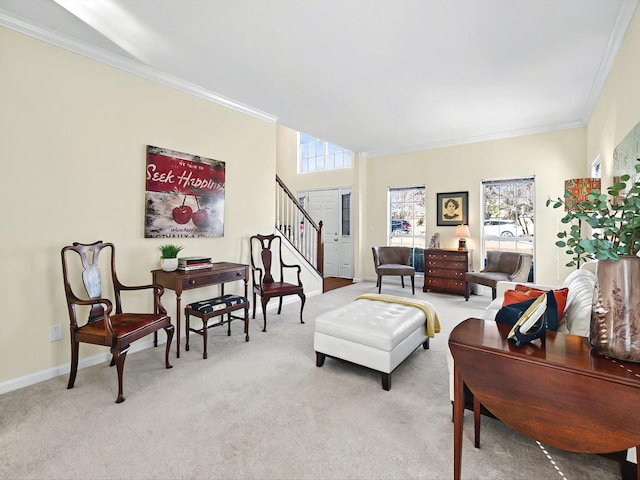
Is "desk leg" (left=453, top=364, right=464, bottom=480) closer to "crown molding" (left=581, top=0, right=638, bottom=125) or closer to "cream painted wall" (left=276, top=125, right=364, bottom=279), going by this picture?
"crown molding" (left=581, top=0, right=638, bottom=125)

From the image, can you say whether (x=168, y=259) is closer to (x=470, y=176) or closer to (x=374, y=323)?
(x=374, y=323)

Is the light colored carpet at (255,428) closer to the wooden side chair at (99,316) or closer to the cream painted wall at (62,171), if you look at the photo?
the wooden side chair at (99,316)

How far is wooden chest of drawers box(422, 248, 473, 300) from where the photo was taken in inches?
210

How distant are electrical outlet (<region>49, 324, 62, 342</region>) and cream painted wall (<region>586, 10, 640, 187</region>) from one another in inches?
182

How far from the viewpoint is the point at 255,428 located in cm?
186

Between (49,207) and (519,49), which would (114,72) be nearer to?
(49,207)

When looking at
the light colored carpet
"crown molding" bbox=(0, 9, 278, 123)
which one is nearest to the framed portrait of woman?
the light colored carpet

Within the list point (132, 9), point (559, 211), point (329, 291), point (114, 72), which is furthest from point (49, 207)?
point (559, 211)

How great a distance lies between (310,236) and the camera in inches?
226

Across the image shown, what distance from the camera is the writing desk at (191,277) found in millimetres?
2859

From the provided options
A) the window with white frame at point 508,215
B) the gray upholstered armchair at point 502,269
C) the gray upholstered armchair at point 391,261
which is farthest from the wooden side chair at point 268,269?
the window with white frame at point 508,215

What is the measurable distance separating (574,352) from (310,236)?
4644 mm

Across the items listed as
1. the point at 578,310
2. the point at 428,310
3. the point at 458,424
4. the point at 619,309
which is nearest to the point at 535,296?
the point at 578,310

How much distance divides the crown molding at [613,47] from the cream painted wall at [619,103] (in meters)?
0.05
